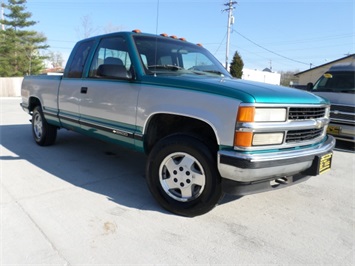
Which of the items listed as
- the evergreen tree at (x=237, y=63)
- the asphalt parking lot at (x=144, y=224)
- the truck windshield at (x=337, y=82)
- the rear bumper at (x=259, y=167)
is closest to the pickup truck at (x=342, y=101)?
the truck windshield at (x=337, y=82)

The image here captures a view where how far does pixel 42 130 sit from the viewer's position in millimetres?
5820

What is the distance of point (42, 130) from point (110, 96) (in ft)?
8.71

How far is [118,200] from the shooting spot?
3.50m

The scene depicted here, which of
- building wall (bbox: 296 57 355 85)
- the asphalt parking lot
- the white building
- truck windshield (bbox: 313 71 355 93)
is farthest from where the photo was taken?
the white building

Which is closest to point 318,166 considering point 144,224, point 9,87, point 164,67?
point 144,224

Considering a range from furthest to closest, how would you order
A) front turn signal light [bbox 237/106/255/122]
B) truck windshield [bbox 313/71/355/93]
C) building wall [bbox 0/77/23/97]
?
building wall [bbox 0/77/23/97] < truck windshield [bbox 313/71/355/93] < front turn signal light [bbox 237/106/255/122]

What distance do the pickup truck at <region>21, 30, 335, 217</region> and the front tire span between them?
0.01m

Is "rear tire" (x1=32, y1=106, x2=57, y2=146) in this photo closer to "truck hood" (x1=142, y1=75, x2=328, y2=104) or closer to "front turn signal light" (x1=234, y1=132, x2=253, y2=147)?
"truck hood" (x1=142, y1=75, x2=328, y2=104)

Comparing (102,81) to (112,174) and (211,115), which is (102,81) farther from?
(211,115)

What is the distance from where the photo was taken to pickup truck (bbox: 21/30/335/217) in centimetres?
269

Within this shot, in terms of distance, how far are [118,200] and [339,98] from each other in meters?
5.63

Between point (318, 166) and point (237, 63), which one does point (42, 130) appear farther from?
point (237, 63)

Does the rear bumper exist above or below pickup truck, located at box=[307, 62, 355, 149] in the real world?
below

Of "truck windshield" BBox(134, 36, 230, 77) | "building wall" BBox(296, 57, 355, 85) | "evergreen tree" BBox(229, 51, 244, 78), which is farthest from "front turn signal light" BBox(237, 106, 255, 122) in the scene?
"building wall" BBox(296, 57, 355, 85)
